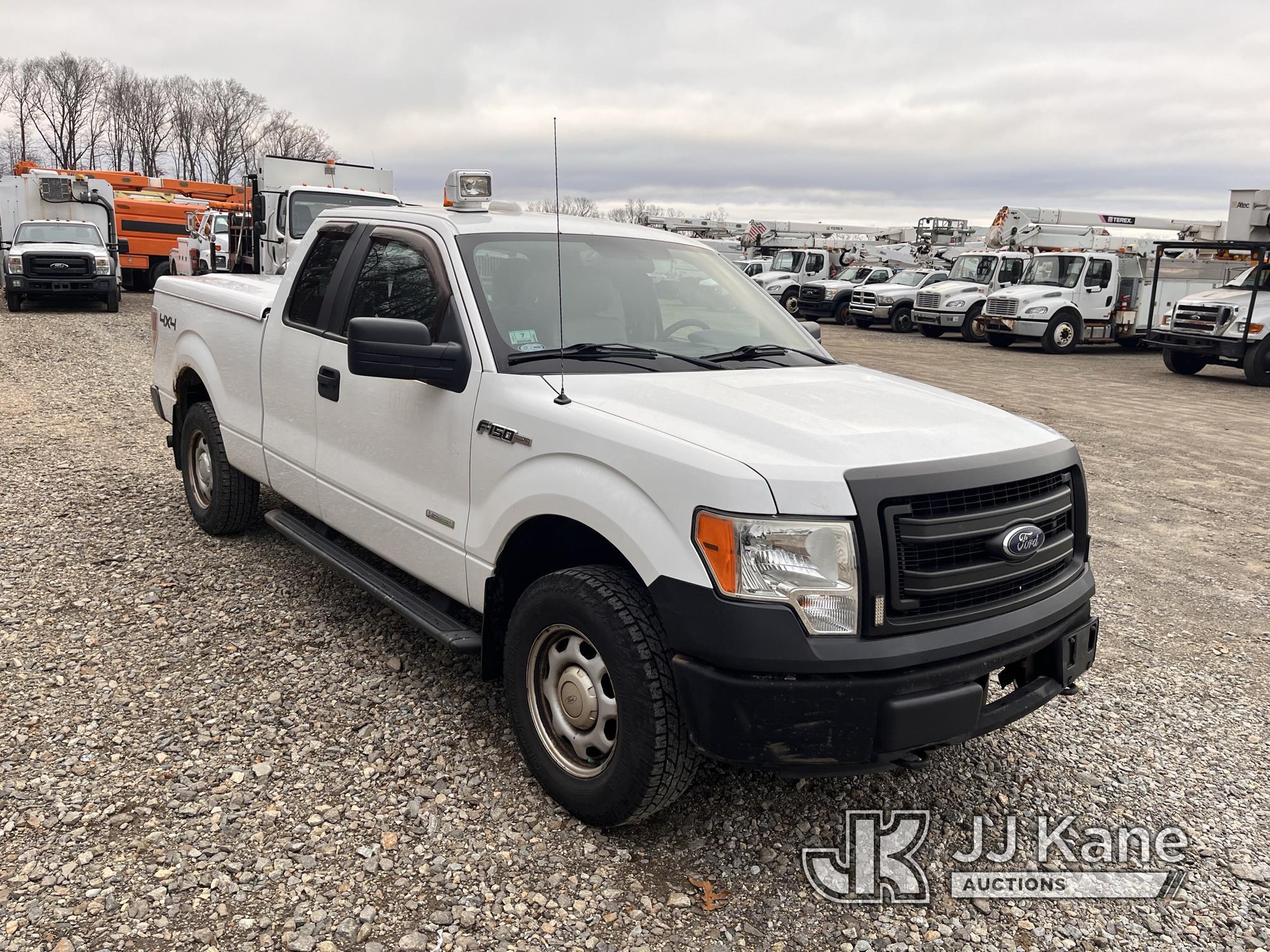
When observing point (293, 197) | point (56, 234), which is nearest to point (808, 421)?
point (293, 197)

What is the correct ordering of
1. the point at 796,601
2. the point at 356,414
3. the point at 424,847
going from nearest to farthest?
the point at 796,601 < the point at 424,847 < the point at 356,414

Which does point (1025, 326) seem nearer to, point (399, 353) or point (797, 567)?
point (399, 353)

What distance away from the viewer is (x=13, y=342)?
49.3ft

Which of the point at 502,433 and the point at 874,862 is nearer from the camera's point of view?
the point at 874,862

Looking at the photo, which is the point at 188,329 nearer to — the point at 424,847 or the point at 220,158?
the point at 424,847

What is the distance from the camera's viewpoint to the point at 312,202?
16.4 m

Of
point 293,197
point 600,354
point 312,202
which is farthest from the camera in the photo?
point 312,202

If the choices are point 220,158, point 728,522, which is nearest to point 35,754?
point 728,522

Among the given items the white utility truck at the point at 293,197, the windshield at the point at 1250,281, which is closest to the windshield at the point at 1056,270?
the windshield at the point at 1250,281

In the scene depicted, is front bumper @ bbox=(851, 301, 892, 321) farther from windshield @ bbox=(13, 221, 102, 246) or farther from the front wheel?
windshield @ bbox=(13, 221, 102, 246)

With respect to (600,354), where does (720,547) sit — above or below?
below

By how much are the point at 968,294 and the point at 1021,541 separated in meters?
23.8

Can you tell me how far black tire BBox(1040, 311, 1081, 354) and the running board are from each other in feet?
68.1

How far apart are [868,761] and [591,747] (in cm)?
Result: 88
